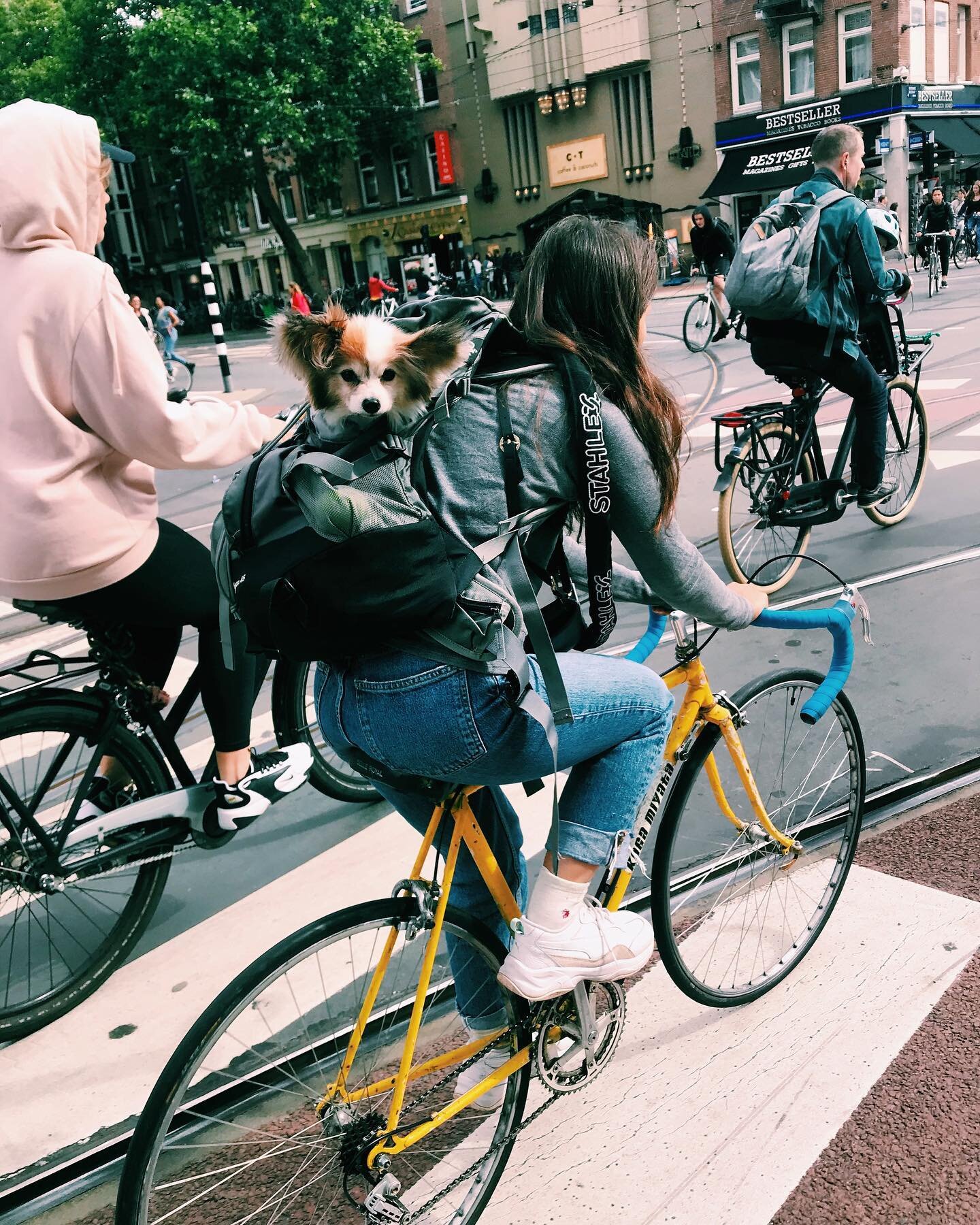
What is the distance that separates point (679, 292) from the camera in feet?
99.1

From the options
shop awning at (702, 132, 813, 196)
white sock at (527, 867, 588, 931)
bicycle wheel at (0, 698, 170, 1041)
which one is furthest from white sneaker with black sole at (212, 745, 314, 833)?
shop awning at (702, 132, 813, 196)

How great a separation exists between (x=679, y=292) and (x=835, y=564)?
2625 cm

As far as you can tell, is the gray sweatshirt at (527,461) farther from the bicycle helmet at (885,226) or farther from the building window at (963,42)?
the building window at (963,42)

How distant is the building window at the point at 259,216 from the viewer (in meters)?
50.6

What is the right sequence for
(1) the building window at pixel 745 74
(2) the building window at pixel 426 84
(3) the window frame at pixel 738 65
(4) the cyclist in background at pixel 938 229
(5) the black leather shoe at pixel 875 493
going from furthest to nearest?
(2) the building window at pixel 426 84, (1) the building window at pixel 745 74, (3) the window frame at pixel 738 65, (4) the cyclist in background at pixel 938 229, (5) the black leather shoe at pixel 875 493

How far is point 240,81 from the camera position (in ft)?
119

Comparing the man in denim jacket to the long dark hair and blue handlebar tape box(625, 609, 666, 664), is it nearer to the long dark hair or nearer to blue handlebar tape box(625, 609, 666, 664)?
blue handlebar tape box(625, 609, 666, 664)

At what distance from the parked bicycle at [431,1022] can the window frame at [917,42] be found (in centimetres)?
3422

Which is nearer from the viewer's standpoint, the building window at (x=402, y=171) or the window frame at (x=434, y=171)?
the window frame at (x=434, y=171)

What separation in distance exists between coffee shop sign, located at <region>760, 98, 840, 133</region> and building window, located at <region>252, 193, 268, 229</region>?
85.5 ft

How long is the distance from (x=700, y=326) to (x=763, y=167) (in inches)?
872

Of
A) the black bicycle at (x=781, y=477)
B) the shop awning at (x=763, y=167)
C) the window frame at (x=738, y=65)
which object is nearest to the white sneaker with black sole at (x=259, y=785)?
the black bicycle at (x=781, y=477)

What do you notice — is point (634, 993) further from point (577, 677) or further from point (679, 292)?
point (679, 292)

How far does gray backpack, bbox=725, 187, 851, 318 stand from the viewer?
17.2ft
